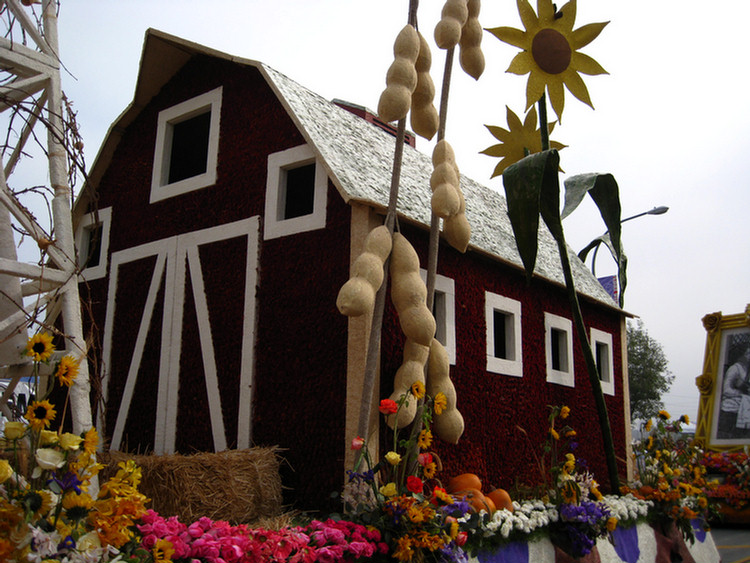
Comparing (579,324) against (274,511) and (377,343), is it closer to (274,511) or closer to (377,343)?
(377,343)

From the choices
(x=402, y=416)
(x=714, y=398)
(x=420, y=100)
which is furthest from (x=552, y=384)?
(x=714, y=398)

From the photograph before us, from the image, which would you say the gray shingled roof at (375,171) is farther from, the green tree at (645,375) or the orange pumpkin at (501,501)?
the green tree at (645,375)

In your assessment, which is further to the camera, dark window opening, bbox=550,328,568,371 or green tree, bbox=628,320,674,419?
green tree, bbox=628,320,674,419

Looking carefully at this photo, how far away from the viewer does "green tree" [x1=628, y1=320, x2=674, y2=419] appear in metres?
33.3

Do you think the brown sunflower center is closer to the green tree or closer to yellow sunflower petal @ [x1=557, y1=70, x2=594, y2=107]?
yellow sunflower petal @ [x1=557, y1=70, x2=594, y2=107]

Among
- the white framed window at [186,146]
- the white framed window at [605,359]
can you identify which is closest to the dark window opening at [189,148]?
the white framed window at [186,146]

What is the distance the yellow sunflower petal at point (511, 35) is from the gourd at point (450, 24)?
38.2 inches

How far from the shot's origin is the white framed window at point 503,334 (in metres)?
7.02

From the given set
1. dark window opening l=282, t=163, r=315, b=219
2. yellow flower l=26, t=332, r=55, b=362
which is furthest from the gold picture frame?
yellow flower l=26, t=332, r=55, b=362

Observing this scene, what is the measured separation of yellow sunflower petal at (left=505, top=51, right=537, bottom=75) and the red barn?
148 centimetres

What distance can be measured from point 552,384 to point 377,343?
3853mm

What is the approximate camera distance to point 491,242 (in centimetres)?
745

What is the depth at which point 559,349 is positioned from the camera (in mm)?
8508

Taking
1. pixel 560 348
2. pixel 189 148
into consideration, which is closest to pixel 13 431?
pixel 189 148
